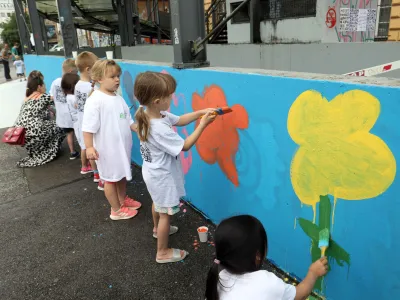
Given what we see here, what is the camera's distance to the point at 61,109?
540cm

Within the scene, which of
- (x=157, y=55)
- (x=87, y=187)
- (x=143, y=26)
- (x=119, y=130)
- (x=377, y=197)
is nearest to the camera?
(x=377, y=197)

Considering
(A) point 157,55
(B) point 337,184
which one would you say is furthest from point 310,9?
(B) point 337,184

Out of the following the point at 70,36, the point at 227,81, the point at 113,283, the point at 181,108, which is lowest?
the point at 113,283

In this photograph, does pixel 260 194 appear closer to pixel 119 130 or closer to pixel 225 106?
pixel 225 106

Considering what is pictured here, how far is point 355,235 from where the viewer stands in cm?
197

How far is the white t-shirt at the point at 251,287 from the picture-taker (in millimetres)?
1448

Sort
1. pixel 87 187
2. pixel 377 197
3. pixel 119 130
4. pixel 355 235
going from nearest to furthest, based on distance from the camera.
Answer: pixel 377 197
pixel 355 235
pixel 119 130
pixel 87 187

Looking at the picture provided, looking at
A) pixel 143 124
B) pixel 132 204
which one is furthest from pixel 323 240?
pixel 132 204

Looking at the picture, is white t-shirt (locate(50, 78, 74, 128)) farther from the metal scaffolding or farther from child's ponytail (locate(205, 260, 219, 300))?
child's ponytail (locate(205, 260, 219, 300))

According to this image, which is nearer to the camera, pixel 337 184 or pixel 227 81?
pixel 337 184

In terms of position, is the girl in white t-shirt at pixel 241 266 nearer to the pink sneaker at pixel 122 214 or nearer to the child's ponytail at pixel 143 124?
the child's ponytail at pixel 143 124

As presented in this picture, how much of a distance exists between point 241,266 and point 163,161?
4.22 feet

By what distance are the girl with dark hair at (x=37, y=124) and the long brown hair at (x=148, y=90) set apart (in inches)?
143

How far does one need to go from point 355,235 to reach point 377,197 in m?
0.29
